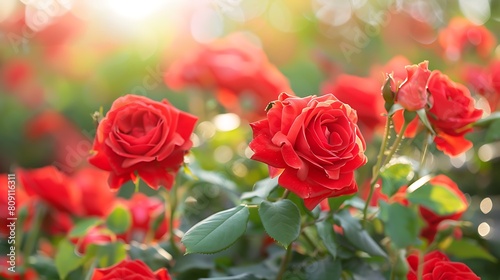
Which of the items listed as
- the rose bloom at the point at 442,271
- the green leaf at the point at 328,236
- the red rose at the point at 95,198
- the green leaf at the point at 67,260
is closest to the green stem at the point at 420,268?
the rose bloom at the point at 442,271

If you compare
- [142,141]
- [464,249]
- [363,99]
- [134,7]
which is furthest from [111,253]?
[134,7]

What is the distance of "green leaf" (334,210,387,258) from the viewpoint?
30.4 inches

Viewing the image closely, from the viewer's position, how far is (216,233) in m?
0.68

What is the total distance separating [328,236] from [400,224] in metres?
0.09

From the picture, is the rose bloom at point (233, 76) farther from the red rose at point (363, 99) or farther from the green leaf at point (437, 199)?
the green leaf at point (437, 199)

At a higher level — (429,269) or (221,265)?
(429,269)

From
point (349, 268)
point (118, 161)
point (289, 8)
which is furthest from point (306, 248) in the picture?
point (289, 8)

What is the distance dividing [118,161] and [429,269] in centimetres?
39

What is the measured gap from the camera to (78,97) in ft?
6.93

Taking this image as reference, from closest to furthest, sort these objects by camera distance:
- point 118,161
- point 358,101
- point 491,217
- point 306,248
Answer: point 118,161 → point 306,248 → point 491,217 → point 358,101

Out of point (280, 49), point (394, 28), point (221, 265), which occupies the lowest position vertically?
point (280, 49)

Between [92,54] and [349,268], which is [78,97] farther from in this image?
[349,268]

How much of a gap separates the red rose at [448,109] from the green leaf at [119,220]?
454mm

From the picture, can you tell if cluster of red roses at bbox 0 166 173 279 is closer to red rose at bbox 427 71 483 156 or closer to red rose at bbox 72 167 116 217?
red rose at bbox 72 167 116 217
